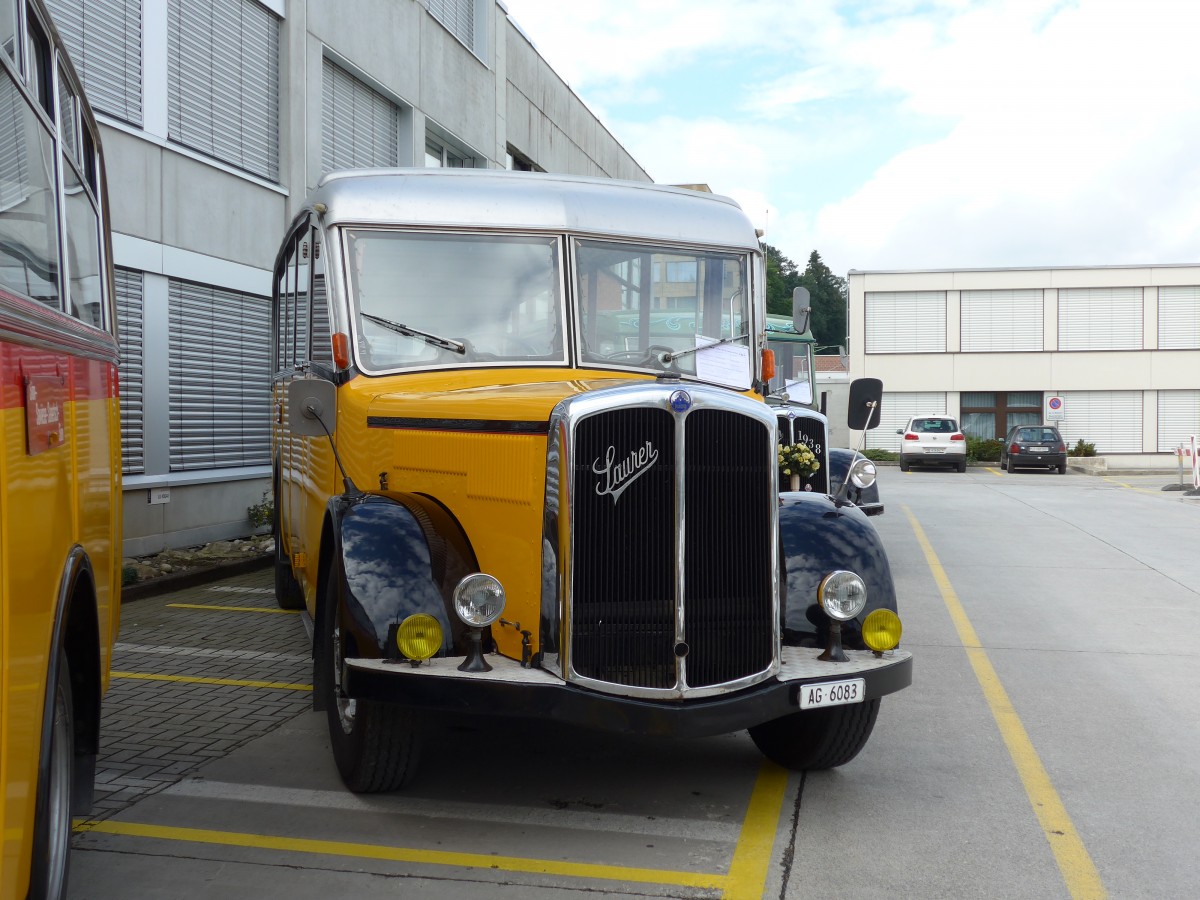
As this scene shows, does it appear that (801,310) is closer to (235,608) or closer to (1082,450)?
(235,608)

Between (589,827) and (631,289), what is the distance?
8.45 ft

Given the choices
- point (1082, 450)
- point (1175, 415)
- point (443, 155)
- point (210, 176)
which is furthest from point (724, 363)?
point (1175, 415)

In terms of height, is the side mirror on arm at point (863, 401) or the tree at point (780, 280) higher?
the tree at point (780, 280)

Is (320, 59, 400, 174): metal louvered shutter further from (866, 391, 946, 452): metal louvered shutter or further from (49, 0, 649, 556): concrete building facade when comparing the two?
(866, 391, 946, 452): metal louvered shutter

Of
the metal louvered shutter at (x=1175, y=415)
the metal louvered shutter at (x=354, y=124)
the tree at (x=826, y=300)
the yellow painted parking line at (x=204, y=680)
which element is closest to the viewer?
the yellow painted parking line at (x=204, y=680)

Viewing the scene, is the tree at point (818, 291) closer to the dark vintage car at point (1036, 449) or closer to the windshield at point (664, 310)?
the dark vintage car at point (1036, 449)

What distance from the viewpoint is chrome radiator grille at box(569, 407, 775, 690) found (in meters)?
4.44

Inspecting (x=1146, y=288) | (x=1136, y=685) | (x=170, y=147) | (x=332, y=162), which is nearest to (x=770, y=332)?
(x=332, y=162)

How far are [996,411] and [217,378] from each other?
3923 cm

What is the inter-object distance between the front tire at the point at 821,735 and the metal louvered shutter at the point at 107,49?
28.4 ft

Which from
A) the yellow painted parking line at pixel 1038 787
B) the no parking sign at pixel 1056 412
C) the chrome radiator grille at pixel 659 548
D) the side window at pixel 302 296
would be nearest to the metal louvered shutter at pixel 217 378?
the side window at pixel 302 296

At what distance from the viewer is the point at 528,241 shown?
5.91 m

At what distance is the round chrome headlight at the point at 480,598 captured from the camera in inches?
173

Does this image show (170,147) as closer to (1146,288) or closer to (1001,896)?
(1001,896)
